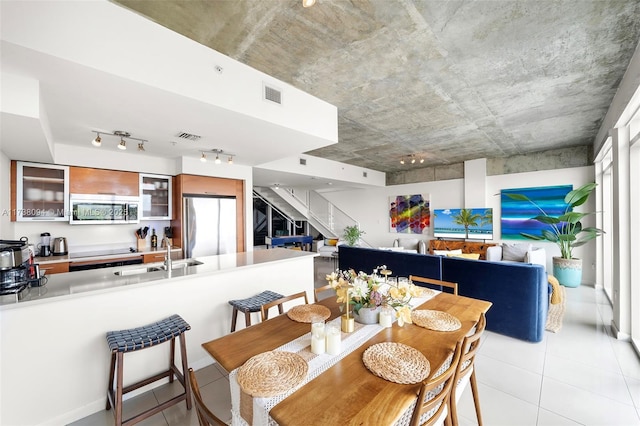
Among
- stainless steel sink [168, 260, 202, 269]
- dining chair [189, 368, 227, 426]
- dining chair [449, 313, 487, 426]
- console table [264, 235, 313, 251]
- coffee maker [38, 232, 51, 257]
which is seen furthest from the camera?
console table [264, 235, 313, 251]

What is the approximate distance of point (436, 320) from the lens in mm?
1843

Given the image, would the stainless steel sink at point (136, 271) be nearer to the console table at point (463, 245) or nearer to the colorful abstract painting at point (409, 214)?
the console table at point (463, 245)

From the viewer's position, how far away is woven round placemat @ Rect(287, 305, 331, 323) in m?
1.86

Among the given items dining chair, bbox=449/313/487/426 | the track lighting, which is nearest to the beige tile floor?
dining chair, bbox=449/313/487/426

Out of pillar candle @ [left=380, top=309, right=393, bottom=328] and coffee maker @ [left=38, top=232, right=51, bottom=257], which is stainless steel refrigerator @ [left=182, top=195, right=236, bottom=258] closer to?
coffee maker @ [left=38, top=232, right=51, bottom=257]

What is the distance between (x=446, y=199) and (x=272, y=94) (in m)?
6.45

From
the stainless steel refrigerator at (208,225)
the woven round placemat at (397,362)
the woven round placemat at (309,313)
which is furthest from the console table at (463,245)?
the woven round placemat at (397,362)

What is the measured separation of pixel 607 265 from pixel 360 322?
20.4 feet

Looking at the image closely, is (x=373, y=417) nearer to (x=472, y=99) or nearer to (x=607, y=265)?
(x=472, y=99)

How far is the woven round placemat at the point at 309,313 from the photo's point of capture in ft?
6.11

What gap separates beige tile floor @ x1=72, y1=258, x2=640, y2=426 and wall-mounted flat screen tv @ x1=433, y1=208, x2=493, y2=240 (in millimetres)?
3788

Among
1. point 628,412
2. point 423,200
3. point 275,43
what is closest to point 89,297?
point 275,43

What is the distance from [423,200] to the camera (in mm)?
8008

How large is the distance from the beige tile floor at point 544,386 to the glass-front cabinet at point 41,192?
120 inches
